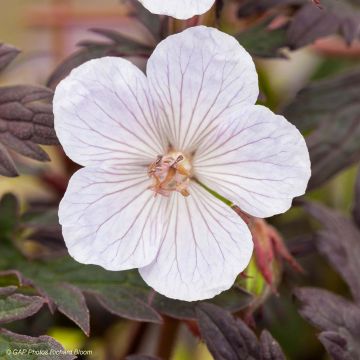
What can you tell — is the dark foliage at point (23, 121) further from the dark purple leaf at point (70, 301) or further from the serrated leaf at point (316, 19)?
the serrated leaf at point (316, 19)

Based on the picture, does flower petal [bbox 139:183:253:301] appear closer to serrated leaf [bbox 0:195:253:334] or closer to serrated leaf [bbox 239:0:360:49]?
serrated leaf [bbox 0:195:253:334]

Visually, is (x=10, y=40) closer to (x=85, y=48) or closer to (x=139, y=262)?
(x=85, y=48)

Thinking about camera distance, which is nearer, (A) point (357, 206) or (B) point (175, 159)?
(B) point (175, 159)

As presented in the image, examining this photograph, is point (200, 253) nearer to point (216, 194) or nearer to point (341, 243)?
point (216, 194)

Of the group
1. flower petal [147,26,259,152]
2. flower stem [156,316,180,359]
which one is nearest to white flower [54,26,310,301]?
flower petal [147,26,259,152]

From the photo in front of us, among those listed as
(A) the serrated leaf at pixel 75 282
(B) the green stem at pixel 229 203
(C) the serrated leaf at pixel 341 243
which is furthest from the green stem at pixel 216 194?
(C) the serrated leaf at pixel 341 243

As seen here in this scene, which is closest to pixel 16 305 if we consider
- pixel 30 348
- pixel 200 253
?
pixel 30 348

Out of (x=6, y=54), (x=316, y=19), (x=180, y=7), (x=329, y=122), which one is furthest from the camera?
(x=329, y=122)
